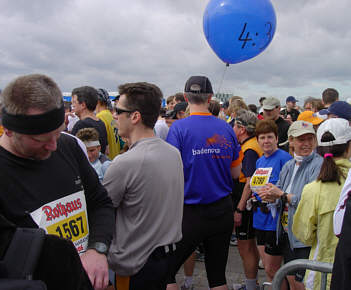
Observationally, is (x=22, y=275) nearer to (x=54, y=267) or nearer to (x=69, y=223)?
(x=54, y=267)

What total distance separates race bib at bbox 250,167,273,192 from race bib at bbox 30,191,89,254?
6.25ft

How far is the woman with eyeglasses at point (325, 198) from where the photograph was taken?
2096 mm

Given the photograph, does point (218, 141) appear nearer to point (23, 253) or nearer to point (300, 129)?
point (300, 129)

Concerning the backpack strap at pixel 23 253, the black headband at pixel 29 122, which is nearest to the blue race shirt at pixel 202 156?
the black headband at pixel 29 122

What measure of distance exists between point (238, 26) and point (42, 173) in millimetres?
3928

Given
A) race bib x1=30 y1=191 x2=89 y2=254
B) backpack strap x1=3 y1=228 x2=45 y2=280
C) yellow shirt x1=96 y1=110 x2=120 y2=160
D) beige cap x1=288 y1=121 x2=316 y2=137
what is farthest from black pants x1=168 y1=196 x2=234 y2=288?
yellow shirt x1=96 y1=110 x2=120 y2=160

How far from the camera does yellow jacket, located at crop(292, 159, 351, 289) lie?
2.09m

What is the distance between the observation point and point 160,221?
1.97 metres

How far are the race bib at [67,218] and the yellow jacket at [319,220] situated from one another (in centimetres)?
146

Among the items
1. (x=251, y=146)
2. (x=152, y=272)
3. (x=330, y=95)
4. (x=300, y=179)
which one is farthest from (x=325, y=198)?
(x=330, y=95)

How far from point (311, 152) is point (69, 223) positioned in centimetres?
223

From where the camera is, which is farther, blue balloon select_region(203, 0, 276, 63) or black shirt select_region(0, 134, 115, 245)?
blue balloon select_region(203, 0, 276, 63)

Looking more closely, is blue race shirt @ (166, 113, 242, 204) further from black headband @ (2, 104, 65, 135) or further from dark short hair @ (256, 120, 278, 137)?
black headband @ (2, 104, 65, 135)

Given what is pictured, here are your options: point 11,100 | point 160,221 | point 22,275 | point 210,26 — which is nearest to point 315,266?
point 160,221
